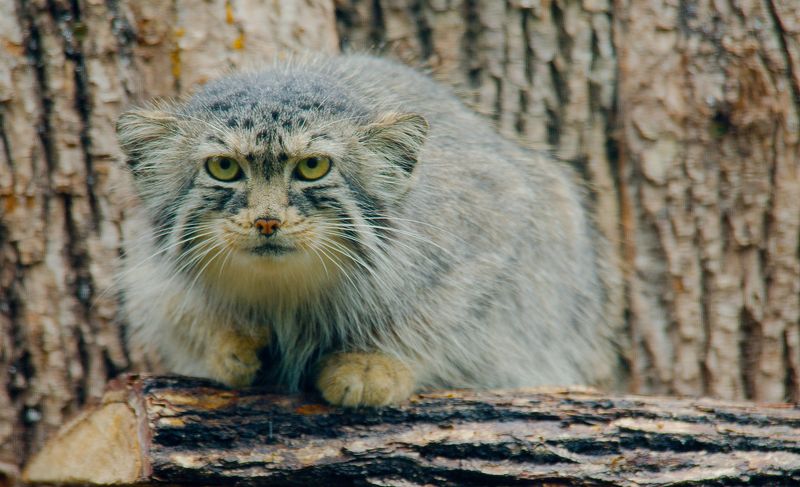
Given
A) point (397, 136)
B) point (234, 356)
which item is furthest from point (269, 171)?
point (234, 356)

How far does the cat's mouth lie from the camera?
3674mm

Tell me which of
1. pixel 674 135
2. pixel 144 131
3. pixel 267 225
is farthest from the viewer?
pixel 674 135

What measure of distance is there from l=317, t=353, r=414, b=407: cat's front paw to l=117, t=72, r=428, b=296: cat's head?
46cm

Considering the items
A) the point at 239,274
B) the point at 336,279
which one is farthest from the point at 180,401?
the point at 336,279

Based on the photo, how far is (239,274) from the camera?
404cm

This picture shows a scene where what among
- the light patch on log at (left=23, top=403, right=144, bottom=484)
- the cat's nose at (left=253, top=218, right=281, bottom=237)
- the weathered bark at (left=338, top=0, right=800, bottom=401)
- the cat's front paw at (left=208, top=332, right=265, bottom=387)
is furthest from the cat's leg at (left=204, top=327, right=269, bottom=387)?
the weathered bark at (left=338, top=0, right=800, bottom=401)

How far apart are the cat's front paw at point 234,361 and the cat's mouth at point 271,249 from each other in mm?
663

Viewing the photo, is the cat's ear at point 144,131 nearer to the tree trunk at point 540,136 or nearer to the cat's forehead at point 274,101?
the cat's forehead at point 274,101

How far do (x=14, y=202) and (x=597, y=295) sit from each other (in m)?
3.23

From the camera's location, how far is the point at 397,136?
4039mm

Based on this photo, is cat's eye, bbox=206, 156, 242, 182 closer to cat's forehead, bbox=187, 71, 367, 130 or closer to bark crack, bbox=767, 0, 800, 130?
cat's forehead, bbox=187, 71, 367, 130

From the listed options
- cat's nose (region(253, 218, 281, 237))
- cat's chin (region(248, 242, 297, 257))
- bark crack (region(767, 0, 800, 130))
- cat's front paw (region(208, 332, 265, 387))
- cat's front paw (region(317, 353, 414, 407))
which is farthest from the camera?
bark crack (region(767, 0, 800, 130))

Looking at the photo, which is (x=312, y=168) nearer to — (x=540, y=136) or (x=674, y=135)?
(x=540, y=136)

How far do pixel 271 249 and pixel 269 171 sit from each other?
313 mm
